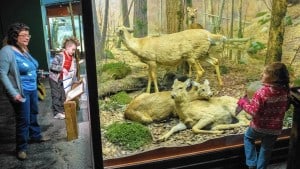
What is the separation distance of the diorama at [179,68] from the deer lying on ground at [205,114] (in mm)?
10

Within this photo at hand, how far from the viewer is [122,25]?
3004 mm

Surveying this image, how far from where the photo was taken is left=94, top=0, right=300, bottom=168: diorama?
10.0 feet

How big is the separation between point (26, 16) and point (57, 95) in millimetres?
3216

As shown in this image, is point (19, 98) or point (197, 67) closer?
point (197, 67)

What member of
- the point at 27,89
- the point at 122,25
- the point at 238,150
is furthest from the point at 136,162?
the point at 27,89

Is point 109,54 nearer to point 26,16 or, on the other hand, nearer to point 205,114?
point 205,114

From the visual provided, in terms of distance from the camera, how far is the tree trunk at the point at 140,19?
3.00 meters

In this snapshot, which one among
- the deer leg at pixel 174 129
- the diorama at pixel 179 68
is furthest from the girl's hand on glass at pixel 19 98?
the deer leg at pixel 174 129

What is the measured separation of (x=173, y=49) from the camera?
321cm

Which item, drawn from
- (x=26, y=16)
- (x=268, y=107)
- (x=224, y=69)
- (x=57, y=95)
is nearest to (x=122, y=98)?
(x=224, y=69)

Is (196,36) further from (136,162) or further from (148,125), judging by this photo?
(136,162)

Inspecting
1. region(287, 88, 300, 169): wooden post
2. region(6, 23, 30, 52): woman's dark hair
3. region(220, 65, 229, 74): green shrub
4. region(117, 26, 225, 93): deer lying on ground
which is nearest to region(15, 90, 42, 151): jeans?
region(6, 23, 30, 52): woman's dark hair

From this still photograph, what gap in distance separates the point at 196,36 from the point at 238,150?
132 centimetres

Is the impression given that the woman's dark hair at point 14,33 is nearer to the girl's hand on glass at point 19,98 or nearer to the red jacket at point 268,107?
the girl's hand on glass at point 19,98
